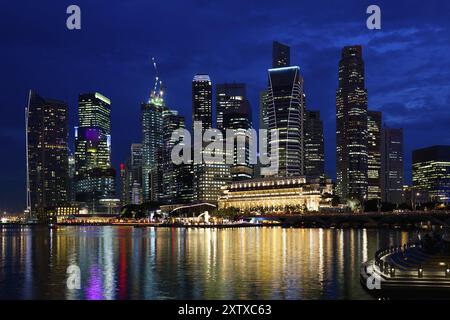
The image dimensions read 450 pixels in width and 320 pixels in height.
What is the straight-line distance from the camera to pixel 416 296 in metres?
33.0

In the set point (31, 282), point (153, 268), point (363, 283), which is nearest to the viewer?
point (363, 283)

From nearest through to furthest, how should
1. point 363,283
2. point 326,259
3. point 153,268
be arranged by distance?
point 363,283 → point 153,268 → point 326,259

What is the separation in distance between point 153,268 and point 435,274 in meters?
28.1
